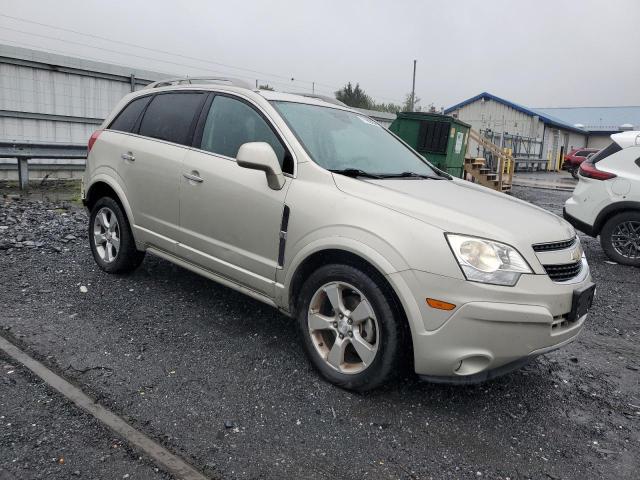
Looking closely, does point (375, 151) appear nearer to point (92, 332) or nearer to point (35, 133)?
point (92, 332)

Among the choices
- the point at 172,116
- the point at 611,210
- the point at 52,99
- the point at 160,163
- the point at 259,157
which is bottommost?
the point at 611,210

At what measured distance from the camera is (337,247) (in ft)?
9.89

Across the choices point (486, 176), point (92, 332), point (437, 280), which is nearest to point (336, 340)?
point (437, 280)

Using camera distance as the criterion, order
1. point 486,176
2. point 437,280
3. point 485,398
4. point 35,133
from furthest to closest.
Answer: point 486,176 < point 35,133 < point 485,398 < point 437,280

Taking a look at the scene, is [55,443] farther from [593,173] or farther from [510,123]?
[510,123]

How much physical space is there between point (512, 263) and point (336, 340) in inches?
43.0

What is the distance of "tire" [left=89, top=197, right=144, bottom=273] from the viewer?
4.65 metres

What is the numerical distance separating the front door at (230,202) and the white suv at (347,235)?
0.4 inches

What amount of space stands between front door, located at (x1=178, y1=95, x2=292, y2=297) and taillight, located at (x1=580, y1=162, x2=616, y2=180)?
18.4ft

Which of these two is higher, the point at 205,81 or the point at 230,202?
the point at 205,81

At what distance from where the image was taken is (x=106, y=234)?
487 centimetres

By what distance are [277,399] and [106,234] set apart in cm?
272

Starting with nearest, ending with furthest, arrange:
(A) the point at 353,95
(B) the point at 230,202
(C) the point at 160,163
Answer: (B) the point at 230,202 → (C) the point at 160,163 → (A) the point at 353,95

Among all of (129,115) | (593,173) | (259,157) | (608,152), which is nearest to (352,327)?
(259,157)
